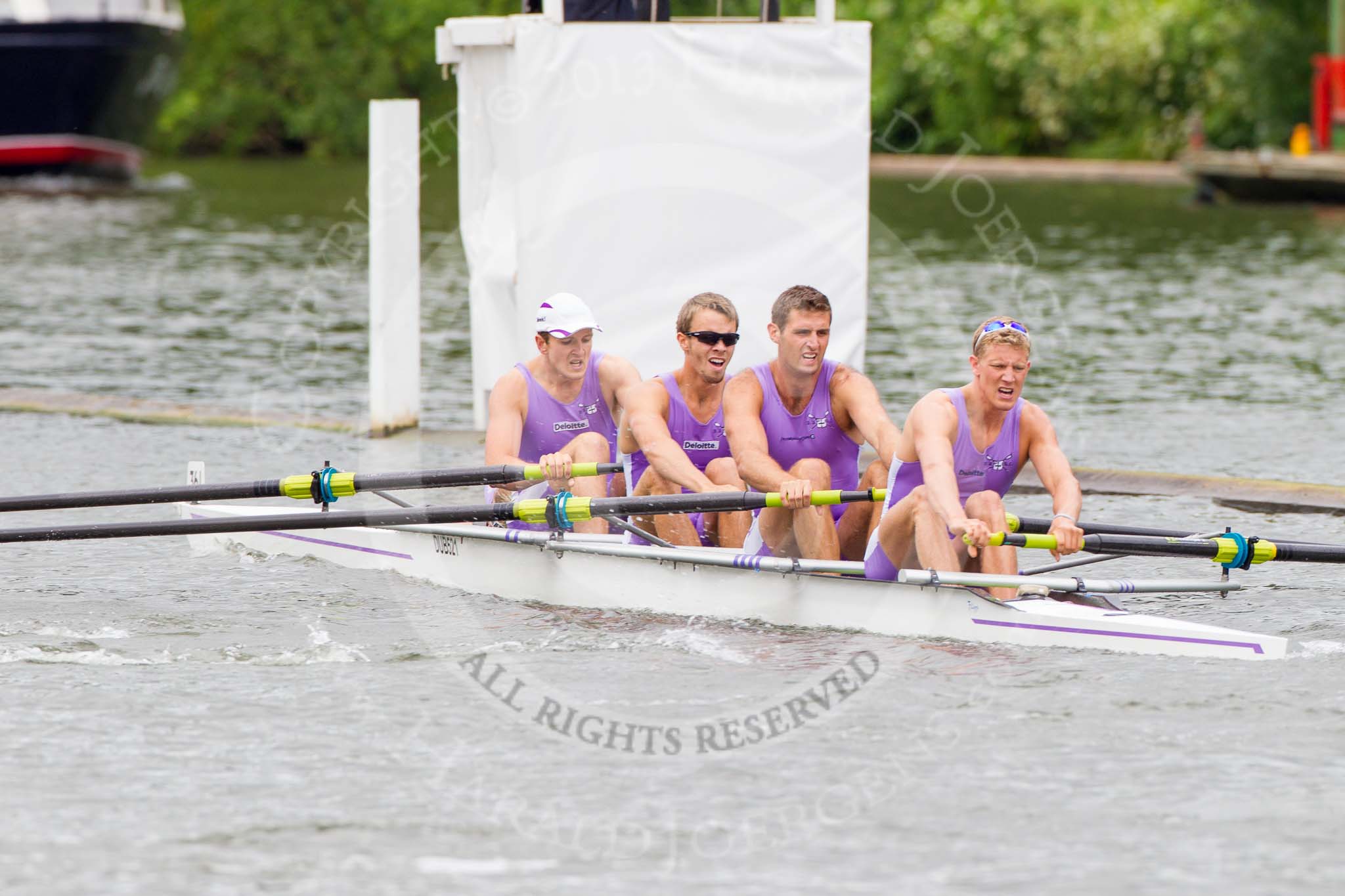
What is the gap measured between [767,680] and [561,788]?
4.53ft

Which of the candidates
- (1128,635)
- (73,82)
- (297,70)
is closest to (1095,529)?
(1128,635)

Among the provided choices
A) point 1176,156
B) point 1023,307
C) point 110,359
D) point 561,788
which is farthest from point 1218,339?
point 1176,156

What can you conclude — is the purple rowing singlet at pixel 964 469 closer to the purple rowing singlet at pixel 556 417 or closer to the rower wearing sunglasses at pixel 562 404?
the rower wearing sunglasses at pixel 562 404

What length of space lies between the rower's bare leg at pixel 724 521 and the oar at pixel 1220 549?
1.47 metres

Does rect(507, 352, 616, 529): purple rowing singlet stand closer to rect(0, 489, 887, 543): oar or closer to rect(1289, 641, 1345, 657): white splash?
rect(0, 489, 887, 543): oar

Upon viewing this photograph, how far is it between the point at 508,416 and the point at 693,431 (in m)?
0.93

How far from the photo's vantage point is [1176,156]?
43094mm

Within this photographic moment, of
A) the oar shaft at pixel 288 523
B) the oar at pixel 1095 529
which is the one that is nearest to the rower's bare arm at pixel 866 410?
the oar at pixel 1095 529

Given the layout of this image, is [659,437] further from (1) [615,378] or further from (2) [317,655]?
(2) [317,655]

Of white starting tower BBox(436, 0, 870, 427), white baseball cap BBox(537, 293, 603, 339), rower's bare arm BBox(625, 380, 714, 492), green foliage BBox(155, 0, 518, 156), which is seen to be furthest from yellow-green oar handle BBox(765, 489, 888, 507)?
green foliage BBox(155, 0, 518, 156)

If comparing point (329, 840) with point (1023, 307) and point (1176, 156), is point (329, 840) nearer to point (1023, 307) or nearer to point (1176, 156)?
point (1023, 307)

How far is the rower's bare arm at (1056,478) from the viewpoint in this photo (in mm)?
7301

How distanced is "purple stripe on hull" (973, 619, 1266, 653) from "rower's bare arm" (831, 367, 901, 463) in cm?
94

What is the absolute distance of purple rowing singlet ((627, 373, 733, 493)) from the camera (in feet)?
28.0
